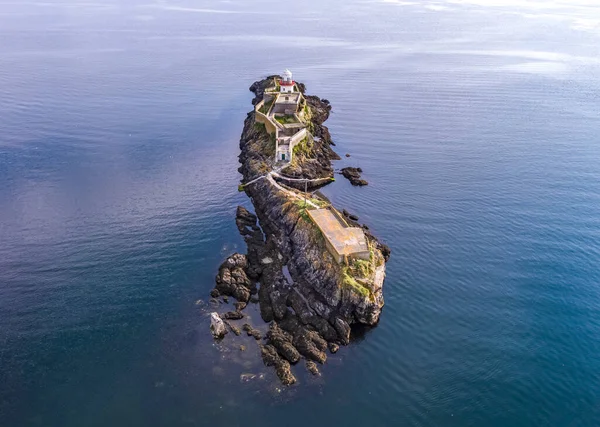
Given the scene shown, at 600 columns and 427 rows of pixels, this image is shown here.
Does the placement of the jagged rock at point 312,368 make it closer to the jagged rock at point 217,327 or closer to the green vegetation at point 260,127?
the jagged rock at point 217,327

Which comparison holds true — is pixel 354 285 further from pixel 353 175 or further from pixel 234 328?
pixel 353 175

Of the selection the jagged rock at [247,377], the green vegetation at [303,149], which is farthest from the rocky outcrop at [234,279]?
the green vegetation at [303,149]

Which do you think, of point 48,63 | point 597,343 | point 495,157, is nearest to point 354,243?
point 597,343

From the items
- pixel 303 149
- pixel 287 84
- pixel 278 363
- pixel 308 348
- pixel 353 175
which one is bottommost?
pixel 278 363

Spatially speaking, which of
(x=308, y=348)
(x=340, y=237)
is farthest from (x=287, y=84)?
(x=308, y=348)

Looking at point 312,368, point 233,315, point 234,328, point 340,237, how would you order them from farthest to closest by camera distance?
point 340,237, point 233,315, point 234,328, point 312,368

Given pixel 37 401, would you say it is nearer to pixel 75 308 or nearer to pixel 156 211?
pixel 75 308
